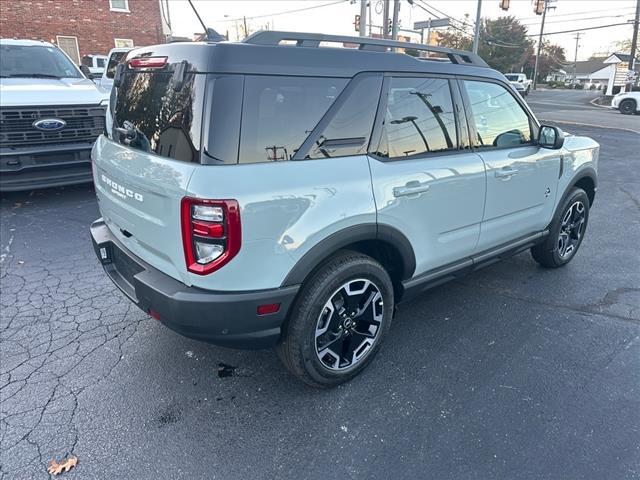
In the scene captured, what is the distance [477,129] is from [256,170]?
6.18ft

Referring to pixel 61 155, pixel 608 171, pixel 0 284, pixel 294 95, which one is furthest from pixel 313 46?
pixel 608 171

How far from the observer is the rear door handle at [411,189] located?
8.73 ft

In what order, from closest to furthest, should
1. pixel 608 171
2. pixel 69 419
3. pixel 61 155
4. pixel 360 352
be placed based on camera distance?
pixel 69 419 < pixel 360 352 < pixel 61 155 < pixel 608 171

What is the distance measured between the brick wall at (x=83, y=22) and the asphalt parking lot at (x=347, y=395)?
885 inches

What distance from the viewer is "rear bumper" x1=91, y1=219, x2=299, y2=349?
219 cm

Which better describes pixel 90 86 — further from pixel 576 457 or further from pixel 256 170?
pixel 576 457

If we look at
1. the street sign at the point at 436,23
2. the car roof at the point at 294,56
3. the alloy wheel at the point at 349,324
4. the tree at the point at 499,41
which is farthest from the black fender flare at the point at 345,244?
the tree at the point at 499,41

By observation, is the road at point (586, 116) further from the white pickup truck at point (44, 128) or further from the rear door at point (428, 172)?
the white pickup truck at point (44, 128)

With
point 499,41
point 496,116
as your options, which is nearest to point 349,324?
point 496,116

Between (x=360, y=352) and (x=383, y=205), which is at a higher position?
(x=383, y=205)

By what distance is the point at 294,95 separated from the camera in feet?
7.58

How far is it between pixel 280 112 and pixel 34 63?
22.3 ft

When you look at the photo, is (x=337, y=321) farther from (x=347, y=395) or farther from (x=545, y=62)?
(x=545, y=62)

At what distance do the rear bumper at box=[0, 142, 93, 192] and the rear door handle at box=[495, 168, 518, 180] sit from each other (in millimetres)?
5411
